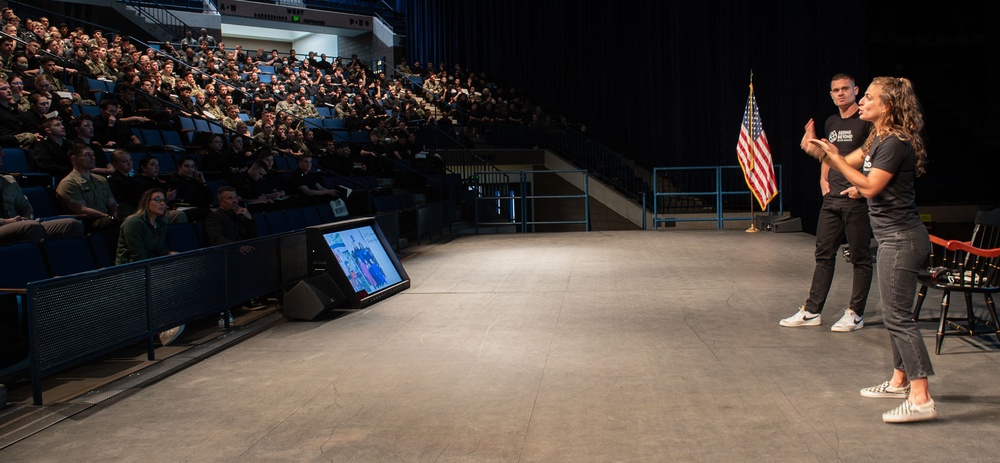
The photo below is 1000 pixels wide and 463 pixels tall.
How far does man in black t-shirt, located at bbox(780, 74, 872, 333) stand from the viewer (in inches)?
210

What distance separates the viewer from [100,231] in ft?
20.9

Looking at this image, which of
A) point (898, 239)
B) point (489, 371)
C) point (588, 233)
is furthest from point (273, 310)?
point (588, 233)

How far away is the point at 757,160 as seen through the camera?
1386 centimetres

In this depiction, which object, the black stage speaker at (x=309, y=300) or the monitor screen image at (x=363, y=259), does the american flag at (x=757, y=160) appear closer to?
the monitor screen image at (x=363, y=259)

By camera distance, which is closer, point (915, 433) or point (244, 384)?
point (915, 433)

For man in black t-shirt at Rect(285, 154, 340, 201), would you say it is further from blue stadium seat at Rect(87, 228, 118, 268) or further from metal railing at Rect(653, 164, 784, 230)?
metal railing at Rect(653, 164, 784, 230)

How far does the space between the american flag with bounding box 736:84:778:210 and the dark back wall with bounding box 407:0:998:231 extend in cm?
54

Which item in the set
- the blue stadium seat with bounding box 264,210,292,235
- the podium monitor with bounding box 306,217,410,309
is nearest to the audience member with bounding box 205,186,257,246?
the podium monitor with bounding box 306,217,410,309

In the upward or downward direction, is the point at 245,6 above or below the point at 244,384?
above

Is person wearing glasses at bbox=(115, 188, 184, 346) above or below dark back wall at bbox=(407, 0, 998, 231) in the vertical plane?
below

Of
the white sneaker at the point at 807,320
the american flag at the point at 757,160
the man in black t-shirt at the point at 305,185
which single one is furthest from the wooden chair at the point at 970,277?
the american flag at the point at 757,160

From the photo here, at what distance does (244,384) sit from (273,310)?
2.86 meters

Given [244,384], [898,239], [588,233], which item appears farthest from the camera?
[588,233]

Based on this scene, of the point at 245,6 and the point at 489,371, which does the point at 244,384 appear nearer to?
the point at 489,371
